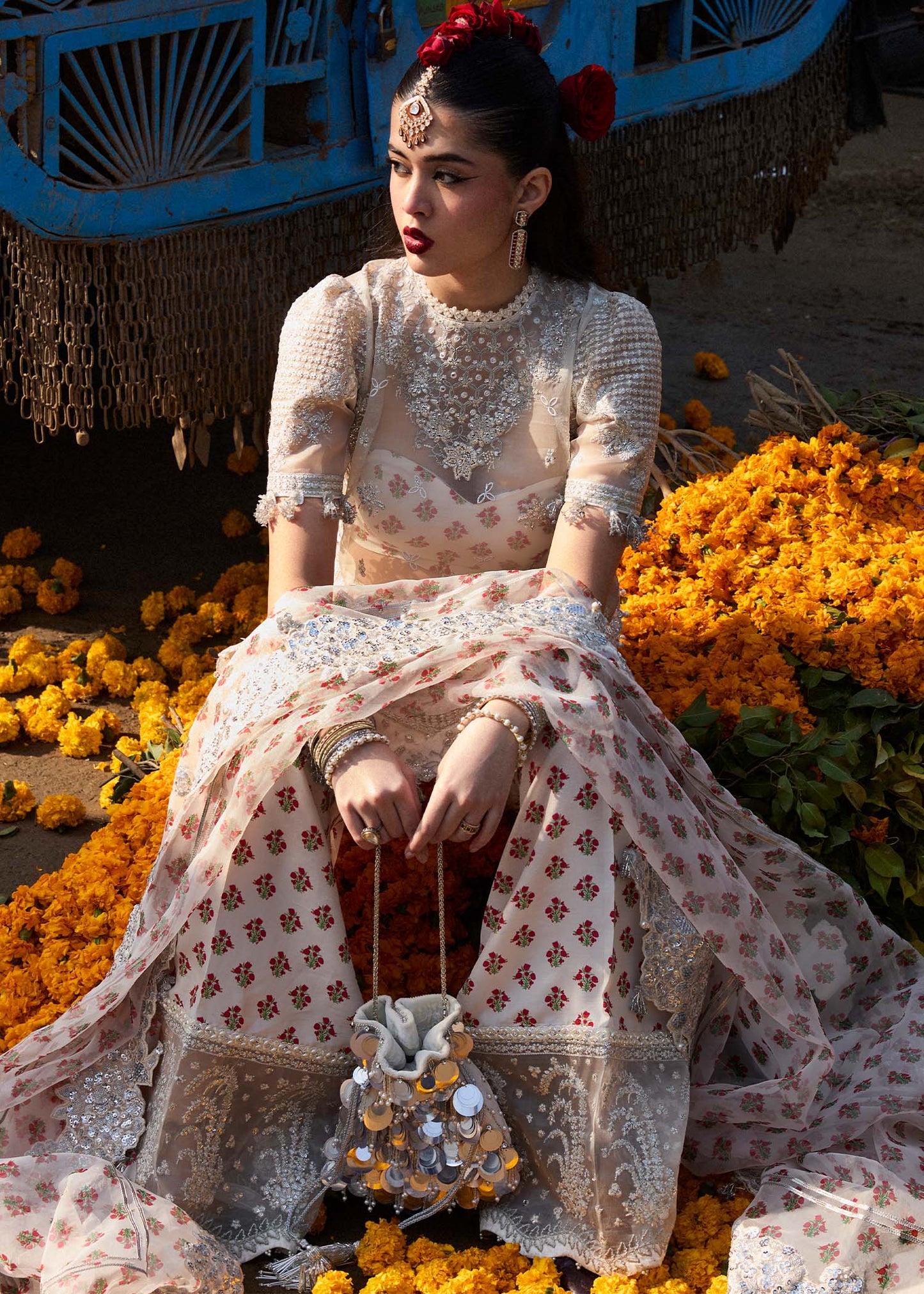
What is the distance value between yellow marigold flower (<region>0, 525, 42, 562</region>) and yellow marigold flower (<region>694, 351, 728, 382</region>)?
9.31 ft

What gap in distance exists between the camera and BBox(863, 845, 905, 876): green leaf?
2.97m

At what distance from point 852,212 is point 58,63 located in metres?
6.14

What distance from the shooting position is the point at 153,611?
4.26 m

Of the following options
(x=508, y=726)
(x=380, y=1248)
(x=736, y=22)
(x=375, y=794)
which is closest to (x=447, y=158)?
(x=508, y=726)

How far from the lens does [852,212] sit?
8.54 m

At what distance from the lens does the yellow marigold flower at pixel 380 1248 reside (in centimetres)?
226

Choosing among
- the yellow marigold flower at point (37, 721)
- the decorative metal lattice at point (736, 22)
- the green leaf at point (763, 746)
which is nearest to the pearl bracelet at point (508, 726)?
the green leaf at point (763, 746)

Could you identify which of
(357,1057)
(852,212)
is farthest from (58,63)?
(852,212)

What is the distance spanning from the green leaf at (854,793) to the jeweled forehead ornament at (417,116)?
4.96 ft

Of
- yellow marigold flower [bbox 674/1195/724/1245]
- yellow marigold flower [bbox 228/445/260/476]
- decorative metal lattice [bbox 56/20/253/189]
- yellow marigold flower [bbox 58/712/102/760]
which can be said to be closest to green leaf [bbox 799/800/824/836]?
yellow marigold flower [bbox 674/1195/724/1245]

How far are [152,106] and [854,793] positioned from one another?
2.37m

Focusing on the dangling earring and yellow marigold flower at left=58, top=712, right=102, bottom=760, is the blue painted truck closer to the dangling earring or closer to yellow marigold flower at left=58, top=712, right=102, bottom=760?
yellow marigold flower at left=58, top=712, right=102, bottom=760

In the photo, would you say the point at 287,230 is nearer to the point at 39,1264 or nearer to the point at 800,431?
the point at 800,431

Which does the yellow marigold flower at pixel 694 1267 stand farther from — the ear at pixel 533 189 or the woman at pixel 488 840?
the ear at pixel 533 189
